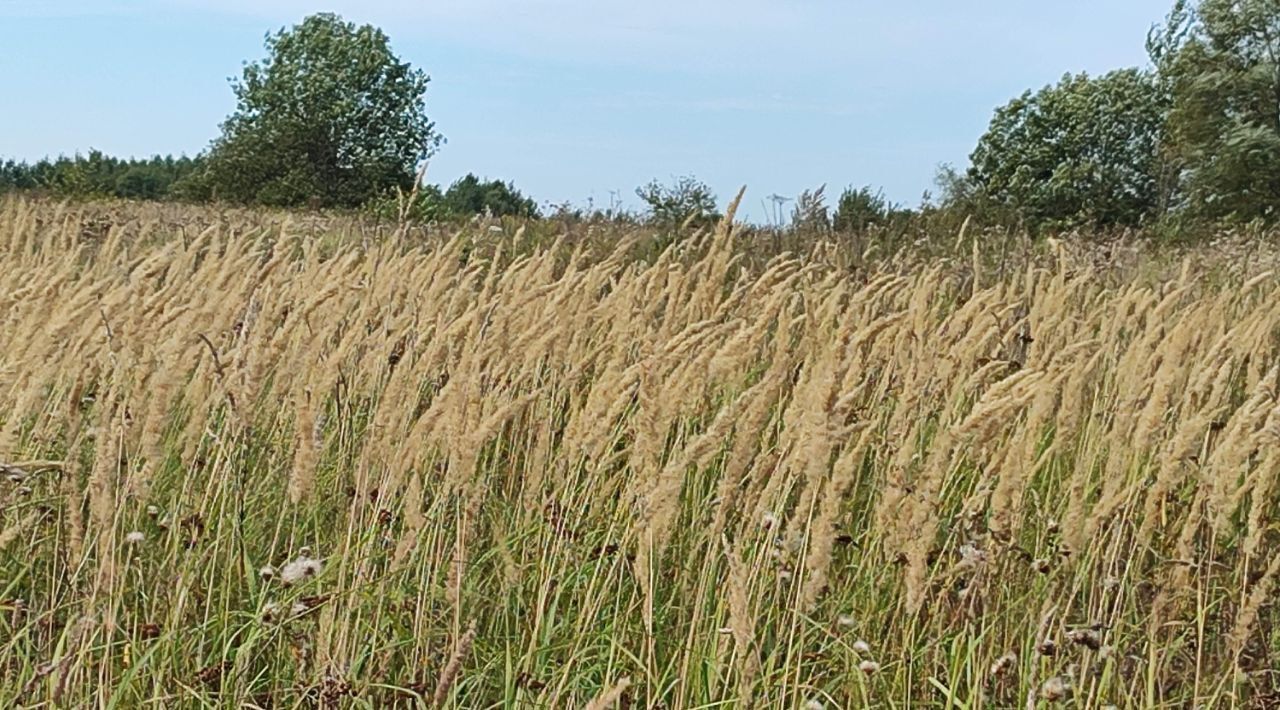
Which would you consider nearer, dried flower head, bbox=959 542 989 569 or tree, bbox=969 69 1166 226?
dried flower head, bbox=959 542 989 569

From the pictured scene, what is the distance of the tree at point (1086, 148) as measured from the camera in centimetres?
4238

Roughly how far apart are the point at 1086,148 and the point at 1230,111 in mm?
11451

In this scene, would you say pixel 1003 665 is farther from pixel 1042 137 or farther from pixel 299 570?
pixel 1042 137

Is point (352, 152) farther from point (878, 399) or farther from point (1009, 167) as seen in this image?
point (878, 399)

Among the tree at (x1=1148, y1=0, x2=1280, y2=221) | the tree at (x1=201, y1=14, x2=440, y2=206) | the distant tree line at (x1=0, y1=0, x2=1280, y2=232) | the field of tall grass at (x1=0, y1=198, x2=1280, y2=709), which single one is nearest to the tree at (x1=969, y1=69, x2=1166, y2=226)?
the distant tree line at (x1=0, y1=0, x2=1280, y2=232)

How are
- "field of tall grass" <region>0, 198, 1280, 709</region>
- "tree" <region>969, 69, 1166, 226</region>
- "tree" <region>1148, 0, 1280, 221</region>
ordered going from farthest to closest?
"tree" <region>969, 69, 1166, 226</region> → "tree" <region>1148, 0, 1280, 221</region> → "field of tall grass" <region>0, 198, 1280, 709</region>

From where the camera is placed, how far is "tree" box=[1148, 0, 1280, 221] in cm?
3095

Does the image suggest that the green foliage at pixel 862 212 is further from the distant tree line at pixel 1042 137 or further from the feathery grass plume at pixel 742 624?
the distant tree line at pixel 1042 137

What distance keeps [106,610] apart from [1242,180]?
34.1 meters

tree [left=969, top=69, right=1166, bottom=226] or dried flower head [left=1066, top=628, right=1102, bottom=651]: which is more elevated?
tree [left=969, top=69, right=1166, bottom=226]

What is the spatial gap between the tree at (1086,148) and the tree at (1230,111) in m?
7.47

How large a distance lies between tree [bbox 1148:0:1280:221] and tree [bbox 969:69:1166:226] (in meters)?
7.47

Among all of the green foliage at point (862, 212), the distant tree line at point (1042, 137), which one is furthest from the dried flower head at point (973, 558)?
the distant tree line at point (1042, 137)

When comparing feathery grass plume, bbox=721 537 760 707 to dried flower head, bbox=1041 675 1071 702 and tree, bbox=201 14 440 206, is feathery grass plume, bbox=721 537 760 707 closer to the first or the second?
dried flower head, bbox=1041 675 1071 702
